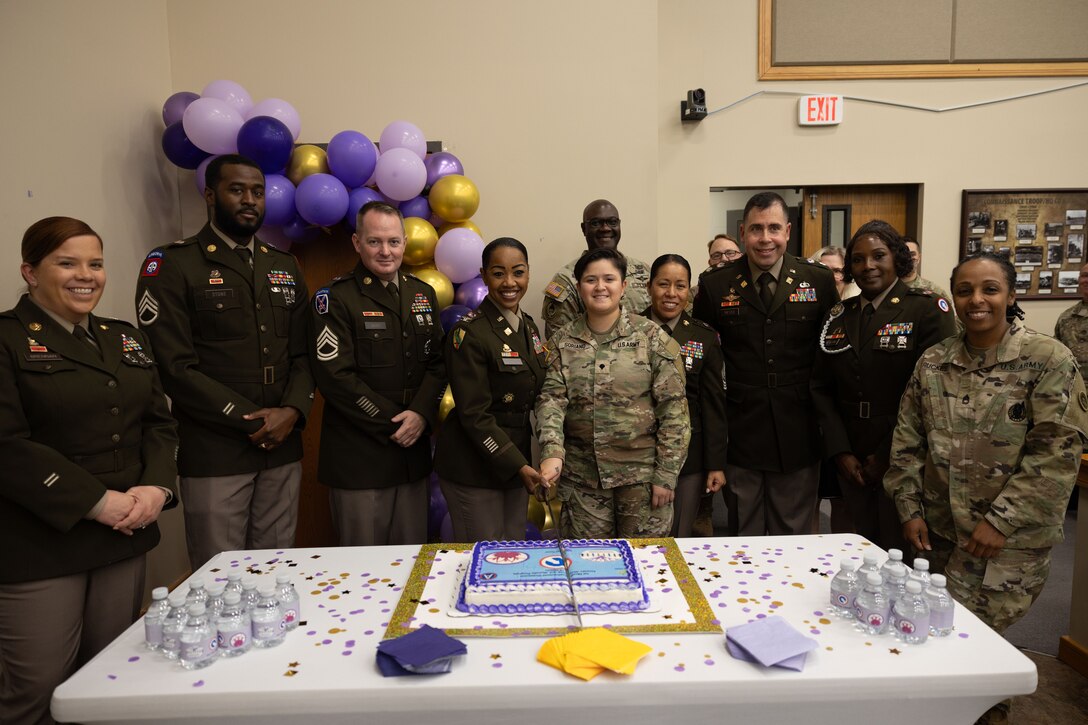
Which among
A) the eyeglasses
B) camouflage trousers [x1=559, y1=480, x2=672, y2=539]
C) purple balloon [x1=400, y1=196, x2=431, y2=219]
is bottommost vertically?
camouflage trousers [x1=559, y1=480, x2=672, y2=539]

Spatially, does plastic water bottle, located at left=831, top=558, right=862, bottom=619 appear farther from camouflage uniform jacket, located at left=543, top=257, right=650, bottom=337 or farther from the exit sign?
the exit sign

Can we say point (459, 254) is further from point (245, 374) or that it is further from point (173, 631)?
point (173, 631)

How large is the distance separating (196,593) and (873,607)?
57.0 inches

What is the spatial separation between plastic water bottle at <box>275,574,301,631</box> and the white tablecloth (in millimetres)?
31

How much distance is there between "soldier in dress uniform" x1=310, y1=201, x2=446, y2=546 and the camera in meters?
2.63

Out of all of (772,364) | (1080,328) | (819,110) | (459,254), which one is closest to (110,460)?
(459,254)

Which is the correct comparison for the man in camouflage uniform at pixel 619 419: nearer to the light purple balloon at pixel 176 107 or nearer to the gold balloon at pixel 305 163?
the gold balloon at pixel 305 163

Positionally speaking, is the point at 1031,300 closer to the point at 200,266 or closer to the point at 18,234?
the point at 200,266

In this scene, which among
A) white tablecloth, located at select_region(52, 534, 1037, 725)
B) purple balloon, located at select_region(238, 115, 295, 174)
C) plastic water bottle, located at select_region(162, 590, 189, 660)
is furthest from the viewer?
purple balloon, located at select_region(238, 115, 295, 174)

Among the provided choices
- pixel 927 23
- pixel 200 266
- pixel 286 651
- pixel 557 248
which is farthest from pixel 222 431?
pixel 927 23

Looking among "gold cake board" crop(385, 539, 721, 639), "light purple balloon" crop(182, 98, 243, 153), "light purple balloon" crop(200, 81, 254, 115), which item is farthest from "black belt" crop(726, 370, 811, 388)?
"light purple balloon" crop(200, 81, 254, 115)

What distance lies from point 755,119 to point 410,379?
3.69 meters

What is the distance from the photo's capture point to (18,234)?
262 centimetres

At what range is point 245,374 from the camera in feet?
8.32
